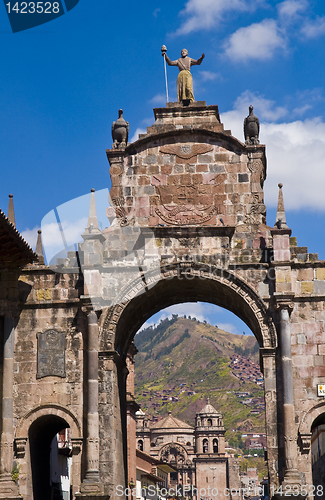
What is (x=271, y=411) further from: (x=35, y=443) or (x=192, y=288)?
(x=35, y=443)

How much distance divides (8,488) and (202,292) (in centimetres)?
961

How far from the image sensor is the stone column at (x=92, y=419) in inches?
936

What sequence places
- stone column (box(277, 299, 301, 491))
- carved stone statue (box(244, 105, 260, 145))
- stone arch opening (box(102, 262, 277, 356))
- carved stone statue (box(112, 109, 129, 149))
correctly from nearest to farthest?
stone column (box(277, 299, 301, 491))
stone arch opening (box(102, 262, 277, 356))
carved stone statue (box(244, 105, 260, 145))
carved stone statue (box(112, 109, 129, 149))

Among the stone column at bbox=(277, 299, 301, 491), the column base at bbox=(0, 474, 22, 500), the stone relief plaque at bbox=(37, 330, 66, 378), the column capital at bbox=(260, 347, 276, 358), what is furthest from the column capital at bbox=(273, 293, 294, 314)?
the column base at bbox=(0, 474, 22, 500)

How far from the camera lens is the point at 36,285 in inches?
1042

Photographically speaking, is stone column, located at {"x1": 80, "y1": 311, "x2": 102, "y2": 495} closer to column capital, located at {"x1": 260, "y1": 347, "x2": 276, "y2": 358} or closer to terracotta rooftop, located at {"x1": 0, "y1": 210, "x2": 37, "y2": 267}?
terracotta rooftop, located at {"x1": 0, "y1": 210, "x2": 37, "y2": 267}

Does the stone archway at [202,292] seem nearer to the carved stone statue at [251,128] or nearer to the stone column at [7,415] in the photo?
A: the stone column at [7,415]

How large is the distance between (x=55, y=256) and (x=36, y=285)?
1202 millimetres

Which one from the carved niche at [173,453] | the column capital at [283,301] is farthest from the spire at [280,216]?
the carved niche at [173,453]

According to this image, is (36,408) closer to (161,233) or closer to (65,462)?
(161,233)

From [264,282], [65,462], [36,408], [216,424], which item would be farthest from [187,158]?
[216,424]

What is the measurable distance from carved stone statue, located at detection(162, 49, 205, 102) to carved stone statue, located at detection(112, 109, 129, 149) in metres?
2.52

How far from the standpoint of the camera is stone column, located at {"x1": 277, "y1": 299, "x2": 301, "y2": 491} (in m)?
23.3

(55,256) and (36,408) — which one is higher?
(55,256)
